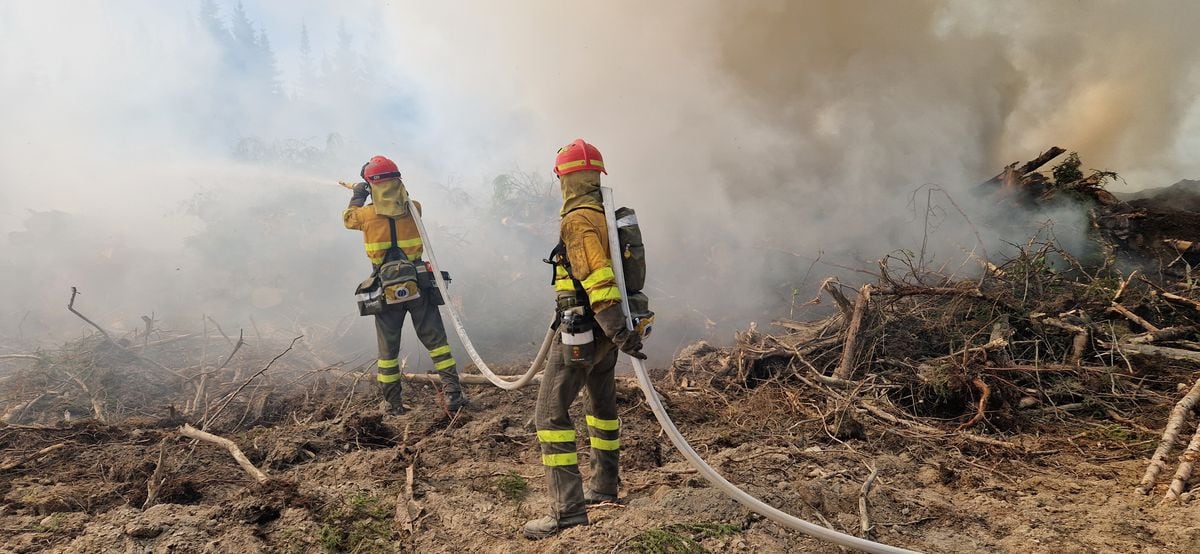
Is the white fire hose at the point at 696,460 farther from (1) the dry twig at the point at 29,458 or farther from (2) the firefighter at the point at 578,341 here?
(1) the dry twig at the point at 29,458

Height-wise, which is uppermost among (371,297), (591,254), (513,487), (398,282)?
(398,282)

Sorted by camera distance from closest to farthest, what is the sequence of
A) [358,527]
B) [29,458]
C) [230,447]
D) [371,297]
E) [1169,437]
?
[358,527] → [1169,437] → [29,458] → [230,447] → [371,297]

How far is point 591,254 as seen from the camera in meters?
3.13

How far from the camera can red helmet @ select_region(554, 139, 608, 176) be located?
3297 millimetres

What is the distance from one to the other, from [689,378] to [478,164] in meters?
11.2

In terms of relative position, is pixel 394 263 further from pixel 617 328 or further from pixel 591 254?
pixel 617 328

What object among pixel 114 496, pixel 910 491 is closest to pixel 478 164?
pixel 114 496

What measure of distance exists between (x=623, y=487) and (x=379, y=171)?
334cm

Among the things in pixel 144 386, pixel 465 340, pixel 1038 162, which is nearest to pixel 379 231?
pixel 465 340

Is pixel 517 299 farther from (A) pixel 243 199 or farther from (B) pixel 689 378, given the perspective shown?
(A) pixel 243 199

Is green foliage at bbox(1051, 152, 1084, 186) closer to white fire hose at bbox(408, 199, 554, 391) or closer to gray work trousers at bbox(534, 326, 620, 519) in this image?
white fire hose at bbox(408, 199, 554, 391)

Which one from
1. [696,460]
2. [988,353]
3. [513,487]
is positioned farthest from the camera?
[988,353]

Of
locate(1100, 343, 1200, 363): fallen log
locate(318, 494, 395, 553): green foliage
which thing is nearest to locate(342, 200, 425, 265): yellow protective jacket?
locate(318, 494, 395, 553): green foliage

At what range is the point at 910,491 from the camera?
3.50 meters
